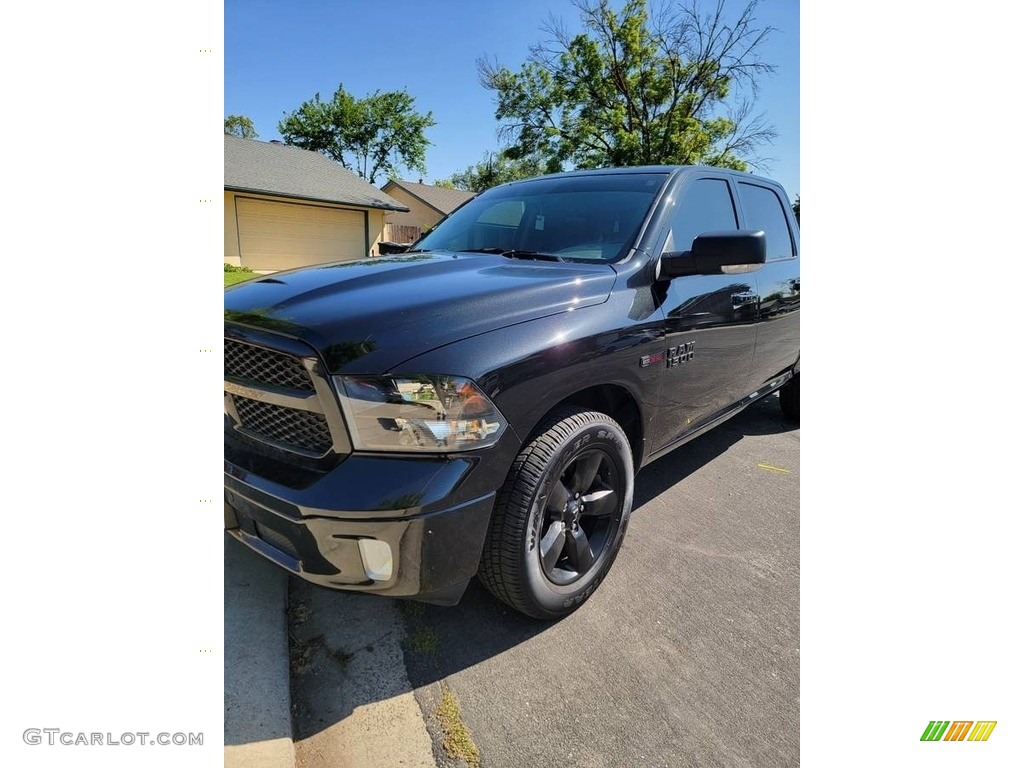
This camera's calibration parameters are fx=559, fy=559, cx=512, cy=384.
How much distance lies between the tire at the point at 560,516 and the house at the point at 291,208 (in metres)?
18.0

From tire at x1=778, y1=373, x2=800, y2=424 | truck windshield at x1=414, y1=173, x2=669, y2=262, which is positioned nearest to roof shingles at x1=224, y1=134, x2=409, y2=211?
truck windshield at x1=414, y1=173, x2=669, y2=262

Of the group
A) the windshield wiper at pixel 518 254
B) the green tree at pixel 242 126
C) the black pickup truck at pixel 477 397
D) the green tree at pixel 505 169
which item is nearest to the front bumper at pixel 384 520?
the black pickup truck at pixel 477 397

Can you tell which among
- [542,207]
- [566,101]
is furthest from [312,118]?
[542,207]

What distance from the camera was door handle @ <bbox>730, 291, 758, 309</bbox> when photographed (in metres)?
3.10

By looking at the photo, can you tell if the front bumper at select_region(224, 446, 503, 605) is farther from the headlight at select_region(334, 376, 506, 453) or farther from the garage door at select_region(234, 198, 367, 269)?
the garage door at select_region(234, 198, 367, 269)

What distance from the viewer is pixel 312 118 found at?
3866 centimetres

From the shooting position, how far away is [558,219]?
9.90 feet

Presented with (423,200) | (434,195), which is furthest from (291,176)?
(434,195)

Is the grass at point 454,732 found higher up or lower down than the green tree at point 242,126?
lower down

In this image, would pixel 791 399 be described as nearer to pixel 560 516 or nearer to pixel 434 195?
pixel 560 516

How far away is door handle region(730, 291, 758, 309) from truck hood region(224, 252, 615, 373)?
41.7 inches

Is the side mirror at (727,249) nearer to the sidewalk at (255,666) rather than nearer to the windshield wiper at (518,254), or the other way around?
the windshield wiper at (518,254)

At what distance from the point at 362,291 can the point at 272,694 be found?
1393 millimetres

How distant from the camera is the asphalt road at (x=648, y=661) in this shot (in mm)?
1706
